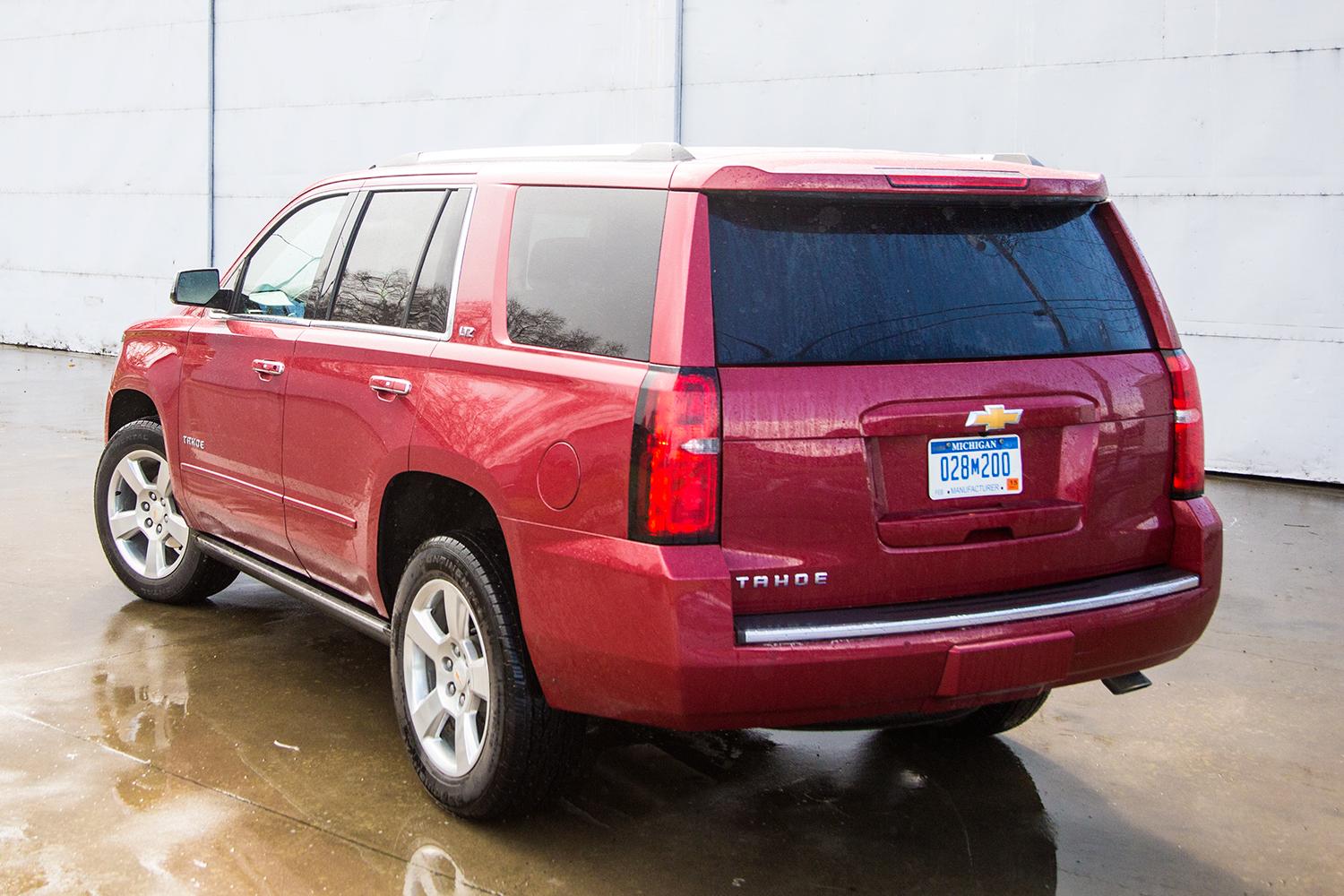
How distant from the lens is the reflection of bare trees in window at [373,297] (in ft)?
13.7

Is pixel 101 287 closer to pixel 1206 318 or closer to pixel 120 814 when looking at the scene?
pixel 1206 318

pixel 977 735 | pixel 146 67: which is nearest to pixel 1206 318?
pixel 977 735

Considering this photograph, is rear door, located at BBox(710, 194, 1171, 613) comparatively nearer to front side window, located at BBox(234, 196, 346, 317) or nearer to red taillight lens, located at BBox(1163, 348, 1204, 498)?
red taillight lens, located at BBox(1163, 348, 1204, 498)

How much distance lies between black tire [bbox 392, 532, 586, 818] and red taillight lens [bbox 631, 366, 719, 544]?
62 centimetres

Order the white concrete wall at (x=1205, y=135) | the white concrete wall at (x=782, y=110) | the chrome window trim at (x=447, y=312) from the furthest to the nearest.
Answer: the white concrete wall at (x=782, y=110)
the white concrete wall at (x=1205, y=135)
the chrome window trim at (x=447, y=312)

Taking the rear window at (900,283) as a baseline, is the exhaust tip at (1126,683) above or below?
below

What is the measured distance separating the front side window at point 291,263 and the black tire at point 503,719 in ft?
4.67

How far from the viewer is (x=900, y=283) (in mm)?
3338

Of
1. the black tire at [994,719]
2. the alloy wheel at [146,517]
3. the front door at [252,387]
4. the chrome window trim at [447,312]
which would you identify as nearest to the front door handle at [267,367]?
the front door at [252,387]

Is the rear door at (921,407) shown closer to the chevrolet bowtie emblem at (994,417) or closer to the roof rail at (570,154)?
the chevrolet bowtie emblem at (994,417)

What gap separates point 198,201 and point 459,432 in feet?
41.8

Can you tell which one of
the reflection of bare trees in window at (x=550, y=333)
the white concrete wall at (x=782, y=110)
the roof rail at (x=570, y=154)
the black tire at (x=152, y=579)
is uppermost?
the white concrete wall at (x=782, y=110)

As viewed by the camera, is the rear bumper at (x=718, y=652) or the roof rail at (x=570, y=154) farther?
the roof rail at (x=570, y=154)

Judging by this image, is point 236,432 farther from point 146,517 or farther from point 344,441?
point 146,517
